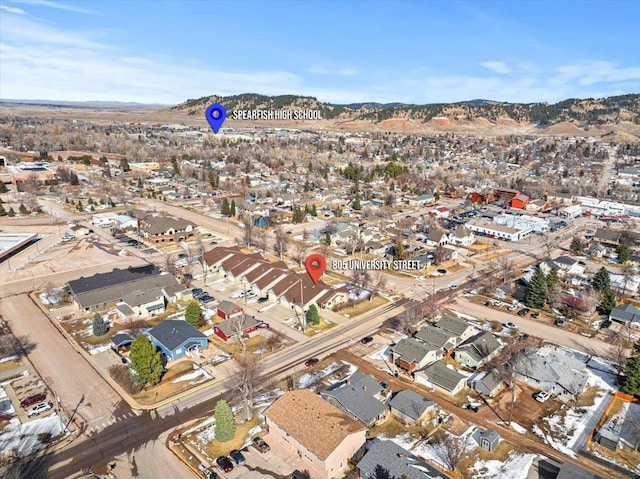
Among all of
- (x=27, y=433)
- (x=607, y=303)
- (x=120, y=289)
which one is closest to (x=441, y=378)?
(x=607, y=303)

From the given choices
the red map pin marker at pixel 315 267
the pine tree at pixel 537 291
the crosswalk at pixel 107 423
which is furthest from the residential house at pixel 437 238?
the crosswalk at pixel 107 423

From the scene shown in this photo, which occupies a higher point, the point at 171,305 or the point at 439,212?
the point at 439,212

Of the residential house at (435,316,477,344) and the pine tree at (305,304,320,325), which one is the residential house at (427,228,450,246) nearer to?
the residential house at (435,316,477,344)

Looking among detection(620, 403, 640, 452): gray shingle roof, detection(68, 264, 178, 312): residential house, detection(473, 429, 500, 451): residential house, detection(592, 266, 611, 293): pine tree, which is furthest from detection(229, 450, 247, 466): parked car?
detection(592, 266, 611, 293): pine tree

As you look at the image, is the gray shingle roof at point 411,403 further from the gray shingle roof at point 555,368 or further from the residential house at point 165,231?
the residential house at point 165,231

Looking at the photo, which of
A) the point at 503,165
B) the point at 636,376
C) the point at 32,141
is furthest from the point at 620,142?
the point at 32,141

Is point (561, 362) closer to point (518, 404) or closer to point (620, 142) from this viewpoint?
point (518, 404)
